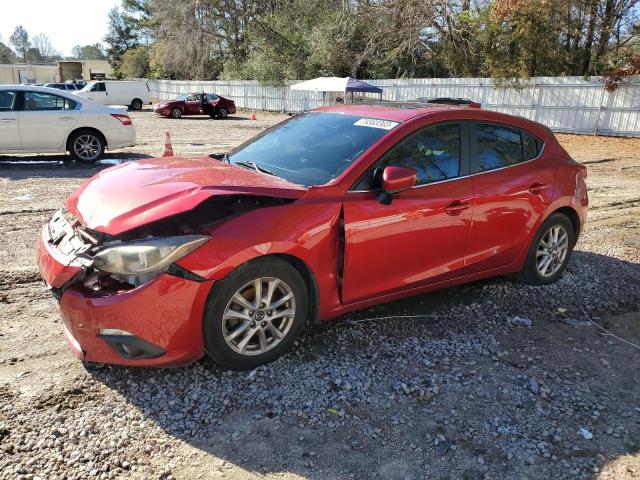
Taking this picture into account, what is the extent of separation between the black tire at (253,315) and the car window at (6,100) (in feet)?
31.2

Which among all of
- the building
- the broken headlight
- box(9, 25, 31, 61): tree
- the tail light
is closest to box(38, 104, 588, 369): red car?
the broken headlight

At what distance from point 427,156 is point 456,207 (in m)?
0.46

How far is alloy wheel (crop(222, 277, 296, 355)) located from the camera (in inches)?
130

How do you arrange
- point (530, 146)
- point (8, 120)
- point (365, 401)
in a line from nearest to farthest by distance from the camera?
point (365, 401), point (530, 146), point (8, 120)

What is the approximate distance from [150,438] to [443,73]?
2930 cm

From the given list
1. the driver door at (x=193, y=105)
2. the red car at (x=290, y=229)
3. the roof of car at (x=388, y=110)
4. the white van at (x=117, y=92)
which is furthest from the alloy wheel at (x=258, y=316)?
the white van at (x=117, y=92)

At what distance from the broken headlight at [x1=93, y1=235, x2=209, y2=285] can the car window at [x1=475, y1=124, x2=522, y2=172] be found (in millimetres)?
2618

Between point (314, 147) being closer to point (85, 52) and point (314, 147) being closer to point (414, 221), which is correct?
point (414, 221)

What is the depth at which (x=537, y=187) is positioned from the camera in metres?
4.77

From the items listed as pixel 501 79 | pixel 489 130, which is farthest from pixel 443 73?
pixel 489 130

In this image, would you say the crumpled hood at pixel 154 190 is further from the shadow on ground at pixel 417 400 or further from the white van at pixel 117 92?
the white van at pixel 117 92

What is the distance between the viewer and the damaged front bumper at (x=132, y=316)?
300 cm

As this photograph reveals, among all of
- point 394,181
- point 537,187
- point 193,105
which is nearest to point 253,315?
point 394,181

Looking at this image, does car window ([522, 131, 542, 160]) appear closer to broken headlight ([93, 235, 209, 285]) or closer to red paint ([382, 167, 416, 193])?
red paint ([382, 167, 416, 193])
